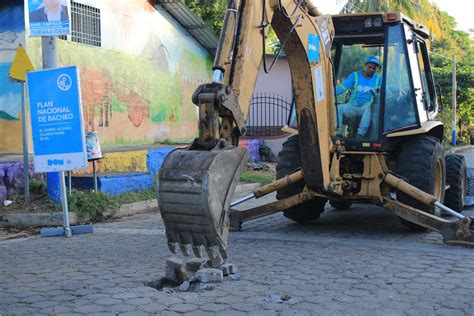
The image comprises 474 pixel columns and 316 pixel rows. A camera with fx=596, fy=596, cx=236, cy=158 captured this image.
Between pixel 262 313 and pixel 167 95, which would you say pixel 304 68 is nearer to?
pixel 262 313

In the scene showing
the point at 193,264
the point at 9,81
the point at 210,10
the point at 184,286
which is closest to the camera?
the point at 184,286

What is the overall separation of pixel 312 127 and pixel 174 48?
11414mm

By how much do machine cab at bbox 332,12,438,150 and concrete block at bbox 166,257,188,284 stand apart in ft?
11.0

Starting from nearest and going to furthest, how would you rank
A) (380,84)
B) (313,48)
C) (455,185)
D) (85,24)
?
(313,48), (380,84), (455,185), (85,24)

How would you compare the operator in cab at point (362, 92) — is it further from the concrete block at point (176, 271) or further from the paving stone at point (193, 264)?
the concrete block at point (176, 271)

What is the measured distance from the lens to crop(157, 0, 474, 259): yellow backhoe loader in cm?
465

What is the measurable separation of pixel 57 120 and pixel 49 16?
1664 millimetres

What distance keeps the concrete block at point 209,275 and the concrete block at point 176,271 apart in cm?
13

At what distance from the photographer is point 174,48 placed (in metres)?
17.8

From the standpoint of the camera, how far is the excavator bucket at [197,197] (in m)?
4.20

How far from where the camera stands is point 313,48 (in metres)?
6.83

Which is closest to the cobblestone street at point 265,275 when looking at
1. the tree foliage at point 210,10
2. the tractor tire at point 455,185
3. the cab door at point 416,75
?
the tractor tire at point 455,185

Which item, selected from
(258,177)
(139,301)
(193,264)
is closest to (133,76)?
(258,177)

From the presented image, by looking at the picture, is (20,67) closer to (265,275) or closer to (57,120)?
(57,120)
